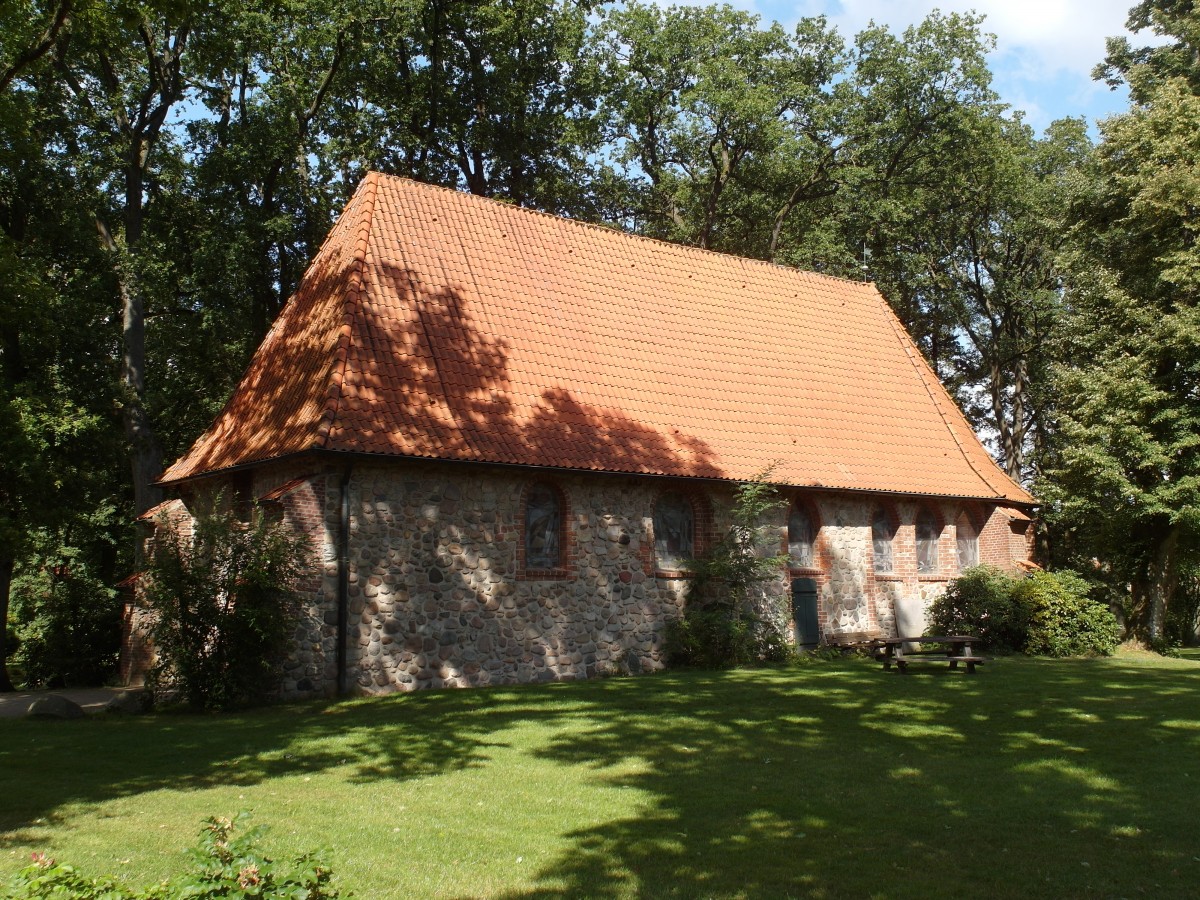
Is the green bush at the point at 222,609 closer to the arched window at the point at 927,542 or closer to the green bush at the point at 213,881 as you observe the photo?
the green bush at the point at 213,881

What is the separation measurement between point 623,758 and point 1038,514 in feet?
75.7

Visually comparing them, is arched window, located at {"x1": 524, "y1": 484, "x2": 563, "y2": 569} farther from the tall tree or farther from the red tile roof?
the tall tree

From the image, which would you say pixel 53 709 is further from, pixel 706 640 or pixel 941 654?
pixel 941 654

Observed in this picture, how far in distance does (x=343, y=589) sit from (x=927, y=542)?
Result: 1236 centimetres

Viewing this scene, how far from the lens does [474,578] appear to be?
15055 mm

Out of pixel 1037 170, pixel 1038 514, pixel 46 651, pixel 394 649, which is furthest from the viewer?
pixel 1037 170

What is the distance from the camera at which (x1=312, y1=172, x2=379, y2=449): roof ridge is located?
14031 mm

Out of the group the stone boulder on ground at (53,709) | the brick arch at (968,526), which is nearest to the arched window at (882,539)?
the brick arch at (968,526)

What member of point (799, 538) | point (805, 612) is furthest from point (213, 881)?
point (799, 538)

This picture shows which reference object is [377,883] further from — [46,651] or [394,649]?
[46,651]

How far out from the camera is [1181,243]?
2103cm

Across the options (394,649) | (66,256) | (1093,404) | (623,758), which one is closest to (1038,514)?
(1093,404)

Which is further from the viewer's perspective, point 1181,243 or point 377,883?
point 1181,243

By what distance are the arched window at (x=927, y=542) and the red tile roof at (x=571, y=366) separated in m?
0.86
